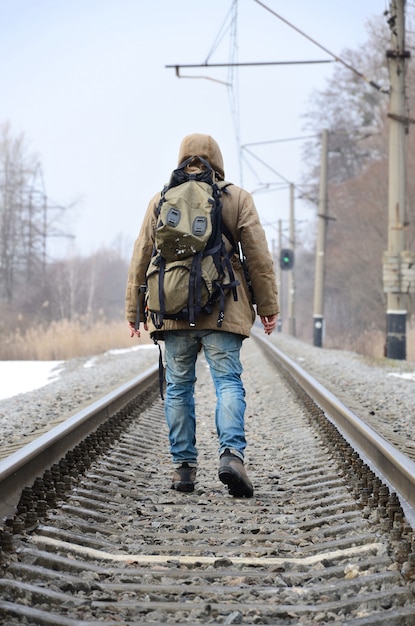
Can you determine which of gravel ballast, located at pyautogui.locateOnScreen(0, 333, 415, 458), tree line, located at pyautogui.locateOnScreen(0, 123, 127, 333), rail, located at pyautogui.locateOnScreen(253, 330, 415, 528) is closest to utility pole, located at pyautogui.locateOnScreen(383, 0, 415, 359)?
gravel ballast, located at pyautogui.locateOnScreen(0, 333, 415, 458)

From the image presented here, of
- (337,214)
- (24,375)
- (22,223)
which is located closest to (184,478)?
(24,375)

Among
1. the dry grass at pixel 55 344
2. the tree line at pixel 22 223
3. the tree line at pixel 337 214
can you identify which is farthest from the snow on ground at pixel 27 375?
the tree line at pixel 22 223

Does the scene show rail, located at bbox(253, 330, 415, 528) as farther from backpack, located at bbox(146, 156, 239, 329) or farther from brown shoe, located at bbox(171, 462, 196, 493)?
backpack, located at bbox(146, 156, 239, 329)

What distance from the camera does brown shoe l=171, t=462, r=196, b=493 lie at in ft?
14.1

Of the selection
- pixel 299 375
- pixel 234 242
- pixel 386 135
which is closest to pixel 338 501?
pixel 234 242

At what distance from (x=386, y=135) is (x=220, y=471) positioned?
3050cm

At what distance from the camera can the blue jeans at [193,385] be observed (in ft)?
13.9

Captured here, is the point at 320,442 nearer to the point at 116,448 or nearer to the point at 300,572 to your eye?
the point at 116,448

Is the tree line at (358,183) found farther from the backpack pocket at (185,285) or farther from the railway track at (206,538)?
the backpack pocket at (185,285)

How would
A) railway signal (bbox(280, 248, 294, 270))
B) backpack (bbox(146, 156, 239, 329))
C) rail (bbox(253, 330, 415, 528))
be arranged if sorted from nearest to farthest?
rail (bbox(253, 330, 415, 528)) < backpack (bbox(146, 156, 239, 329)) < railway signal (bbox(280, 248, 294, 270))

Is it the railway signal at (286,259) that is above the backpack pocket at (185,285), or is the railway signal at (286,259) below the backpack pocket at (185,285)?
above

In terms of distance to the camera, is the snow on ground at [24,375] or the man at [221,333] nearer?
the man at [221,333]

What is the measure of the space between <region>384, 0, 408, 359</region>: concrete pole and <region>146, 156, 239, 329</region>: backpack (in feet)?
34.4

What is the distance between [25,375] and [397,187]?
6867mm
